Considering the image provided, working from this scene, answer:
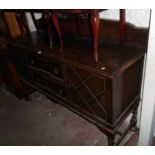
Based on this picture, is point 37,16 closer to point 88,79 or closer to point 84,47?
point 84,47

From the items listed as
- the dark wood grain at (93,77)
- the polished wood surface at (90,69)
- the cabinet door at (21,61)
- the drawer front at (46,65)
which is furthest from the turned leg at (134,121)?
the cabinet door at (21,61)

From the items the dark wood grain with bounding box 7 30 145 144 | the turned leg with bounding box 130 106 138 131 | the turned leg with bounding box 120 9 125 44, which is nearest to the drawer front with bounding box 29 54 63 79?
the dark wood grain with bounding box 7 30 145 144

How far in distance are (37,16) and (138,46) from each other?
51.6 inches

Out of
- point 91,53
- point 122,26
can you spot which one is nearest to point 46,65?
point 91,53

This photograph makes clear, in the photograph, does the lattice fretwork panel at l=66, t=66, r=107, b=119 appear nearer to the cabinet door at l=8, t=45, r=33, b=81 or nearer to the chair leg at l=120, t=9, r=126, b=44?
the chair leg at l=120, t=9, r=126, b=44

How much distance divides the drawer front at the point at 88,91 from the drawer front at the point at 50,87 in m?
0.13

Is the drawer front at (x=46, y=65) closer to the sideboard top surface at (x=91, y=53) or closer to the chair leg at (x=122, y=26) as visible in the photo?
the sideboard top surface at (x=91, y=53)

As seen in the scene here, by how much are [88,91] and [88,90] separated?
12mm

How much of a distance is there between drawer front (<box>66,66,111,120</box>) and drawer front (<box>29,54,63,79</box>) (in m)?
0.12

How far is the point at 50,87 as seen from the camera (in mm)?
1785

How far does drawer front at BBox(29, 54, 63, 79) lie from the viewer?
1.52 meters

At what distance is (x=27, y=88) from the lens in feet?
8.04

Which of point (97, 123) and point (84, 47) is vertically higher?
point (84, 47)
